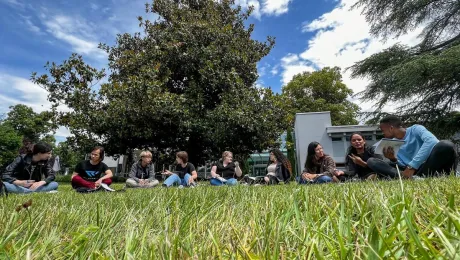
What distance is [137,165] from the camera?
24.1 feet

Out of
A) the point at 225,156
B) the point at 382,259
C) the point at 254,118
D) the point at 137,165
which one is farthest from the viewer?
the point at 254,118

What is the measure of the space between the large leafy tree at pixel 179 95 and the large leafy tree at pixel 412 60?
5163 mm

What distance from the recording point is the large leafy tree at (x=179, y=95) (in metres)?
13.0

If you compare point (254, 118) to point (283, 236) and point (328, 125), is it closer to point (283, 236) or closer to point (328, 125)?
point (328, 125)

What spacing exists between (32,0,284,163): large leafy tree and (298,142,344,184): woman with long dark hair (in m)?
6.65

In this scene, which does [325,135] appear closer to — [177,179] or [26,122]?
[177,179]

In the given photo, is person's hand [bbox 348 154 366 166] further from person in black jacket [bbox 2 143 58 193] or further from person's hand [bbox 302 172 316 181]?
person in black jacket [bbox 2 143 58 193]

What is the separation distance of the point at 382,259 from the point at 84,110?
49.7ft

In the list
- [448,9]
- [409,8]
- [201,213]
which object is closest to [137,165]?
[201,213]

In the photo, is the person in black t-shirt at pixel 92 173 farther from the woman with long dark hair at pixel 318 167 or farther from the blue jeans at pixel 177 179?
the woman with long dark hair at pixel 318 167

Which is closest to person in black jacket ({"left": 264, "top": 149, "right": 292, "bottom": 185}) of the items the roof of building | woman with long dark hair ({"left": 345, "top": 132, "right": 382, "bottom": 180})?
woman with long dark hair ({"left": 345, "top": 132, "right": 382, "bottom": 180})

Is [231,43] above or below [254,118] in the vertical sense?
above

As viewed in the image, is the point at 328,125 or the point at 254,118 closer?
the point at 254,118

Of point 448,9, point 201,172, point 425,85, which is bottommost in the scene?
point 201,172
